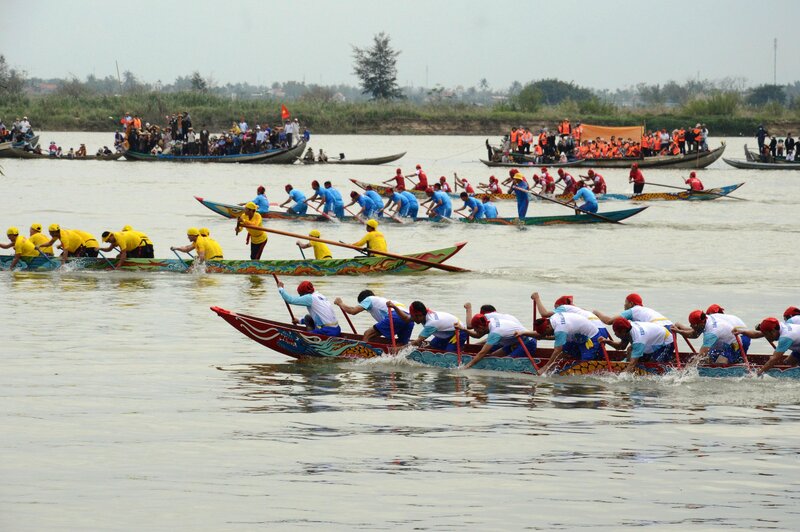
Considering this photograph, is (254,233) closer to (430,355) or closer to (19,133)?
(430,355)

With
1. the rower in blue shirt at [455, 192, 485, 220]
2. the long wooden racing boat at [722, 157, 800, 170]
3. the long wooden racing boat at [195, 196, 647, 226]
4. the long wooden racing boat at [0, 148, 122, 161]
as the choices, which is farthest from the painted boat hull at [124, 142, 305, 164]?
the rower in blue shirt at [455, 192, 485, 220]

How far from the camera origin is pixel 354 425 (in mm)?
12016

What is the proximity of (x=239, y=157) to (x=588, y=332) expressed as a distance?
3979 centimetres

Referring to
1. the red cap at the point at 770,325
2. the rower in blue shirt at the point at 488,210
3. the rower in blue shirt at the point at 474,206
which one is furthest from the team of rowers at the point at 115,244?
the rower in blue shirt at the point at 488,210

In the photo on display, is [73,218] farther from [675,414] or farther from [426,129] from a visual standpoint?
[426,129]

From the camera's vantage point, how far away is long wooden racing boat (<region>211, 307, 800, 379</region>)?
13977 mm

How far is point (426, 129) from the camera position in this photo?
83.4 meters

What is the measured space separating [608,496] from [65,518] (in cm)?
434

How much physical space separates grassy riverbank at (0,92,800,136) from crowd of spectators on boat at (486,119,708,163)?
21713 mm

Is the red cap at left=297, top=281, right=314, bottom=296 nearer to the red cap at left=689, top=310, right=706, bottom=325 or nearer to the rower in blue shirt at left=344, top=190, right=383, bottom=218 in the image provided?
the red cap at left=689, top=310, right=706, bottom=325

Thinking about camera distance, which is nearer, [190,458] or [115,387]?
[190,458]

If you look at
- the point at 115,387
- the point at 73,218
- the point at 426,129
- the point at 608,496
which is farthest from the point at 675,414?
the point at 426,129

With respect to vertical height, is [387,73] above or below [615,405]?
above

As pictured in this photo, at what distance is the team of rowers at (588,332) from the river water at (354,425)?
35 cm
